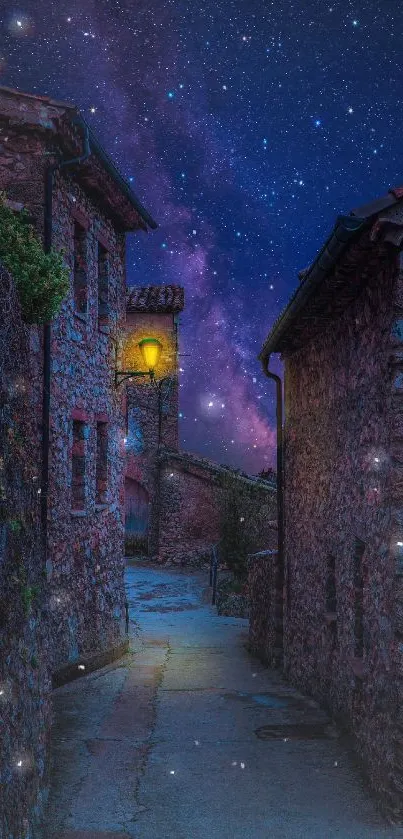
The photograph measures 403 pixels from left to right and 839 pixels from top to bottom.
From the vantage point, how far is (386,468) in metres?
5.93

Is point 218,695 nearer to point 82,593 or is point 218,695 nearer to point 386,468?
point 82,593

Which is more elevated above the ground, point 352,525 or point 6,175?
point 6,175

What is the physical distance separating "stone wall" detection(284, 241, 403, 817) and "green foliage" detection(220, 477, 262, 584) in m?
11.0

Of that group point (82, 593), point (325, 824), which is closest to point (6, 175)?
point (82, 593)

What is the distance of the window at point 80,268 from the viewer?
36.9ft

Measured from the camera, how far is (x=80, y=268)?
36.9ft

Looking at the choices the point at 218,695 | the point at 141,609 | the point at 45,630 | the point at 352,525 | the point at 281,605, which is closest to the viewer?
the point at 45,630

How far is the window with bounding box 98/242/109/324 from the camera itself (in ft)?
40.5

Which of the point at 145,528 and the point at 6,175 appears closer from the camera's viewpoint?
the point at 6,175

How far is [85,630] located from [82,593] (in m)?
0.55

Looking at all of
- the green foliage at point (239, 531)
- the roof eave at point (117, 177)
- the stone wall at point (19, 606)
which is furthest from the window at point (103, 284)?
the green foliage at point (239, 531)

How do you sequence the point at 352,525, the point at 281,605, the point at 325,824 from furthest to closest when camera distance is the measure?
the point at 281,605, the point at 352,525, the point at 325,824

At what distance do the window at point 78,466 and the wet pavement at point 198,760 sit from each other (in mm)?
2457

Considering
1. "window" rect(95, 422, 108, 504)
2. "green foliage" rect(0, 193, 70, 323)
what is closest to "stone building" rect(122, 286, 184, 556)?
"window" rect(95, 422, 108, 504)
